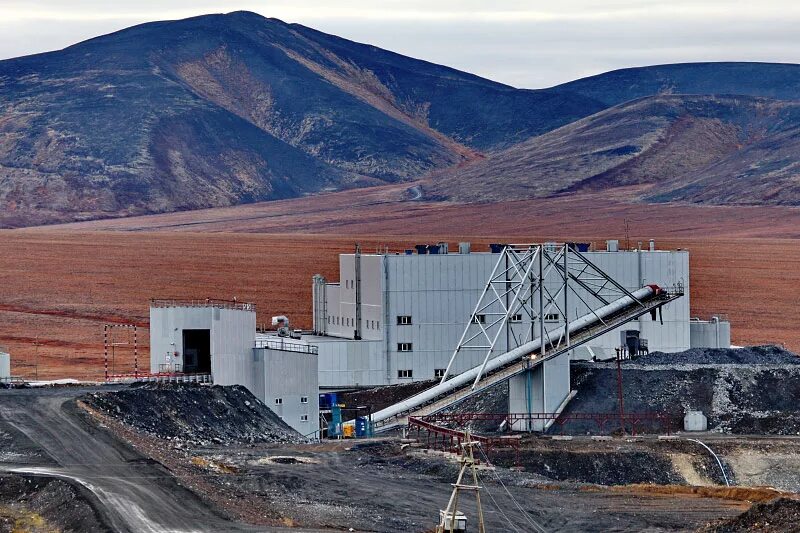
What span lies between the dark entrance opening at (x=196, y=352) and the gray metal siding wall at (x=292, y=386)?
177cm

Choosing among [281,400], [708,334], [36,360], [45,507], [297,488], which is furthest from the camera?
[36,360]

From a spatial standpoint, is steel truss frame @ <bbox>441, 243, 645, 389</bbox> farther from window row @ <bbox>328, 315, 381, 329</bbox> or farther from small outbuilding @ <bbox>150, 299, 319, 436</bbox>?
small outbuilding @ <bbox>150, 299, 319, 436</bbox>

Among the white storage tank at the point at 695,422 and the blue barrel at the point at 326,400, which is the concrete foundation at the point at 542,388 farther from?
the blue barrel at the point at 326,400

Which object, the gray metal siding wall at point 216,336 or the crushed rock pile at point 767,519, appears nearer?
the crushed rock pile at point 767,519

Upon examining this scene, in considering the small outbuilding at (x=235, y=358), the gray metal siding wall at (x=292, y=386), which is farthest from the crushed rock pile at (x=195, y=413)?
the gray metal siding wall at (x=292, y=386)

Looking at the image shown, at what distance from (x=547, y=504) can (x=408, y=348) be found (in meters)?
28.6

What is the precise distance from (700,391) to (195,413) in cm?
1930

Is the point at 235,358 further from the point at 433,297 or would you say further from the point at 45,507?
the point at 45,507

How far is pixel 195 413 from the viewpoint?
5566 centimetres

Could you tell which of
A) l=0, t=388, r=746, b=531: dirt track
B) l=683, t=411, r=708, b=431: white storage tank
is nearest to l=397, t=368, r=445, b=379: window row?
l=683, t=411, r=708, b=431: white storage tank

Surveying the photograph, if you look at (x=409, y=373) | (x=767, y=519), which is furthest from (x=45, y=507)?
(x=409, y=373)

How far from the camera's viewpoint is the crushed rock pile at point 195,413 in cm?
5316

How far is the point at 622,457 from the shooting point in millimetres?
55531

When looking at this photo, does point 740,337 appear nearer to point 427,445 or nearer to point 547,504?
point 427,445
